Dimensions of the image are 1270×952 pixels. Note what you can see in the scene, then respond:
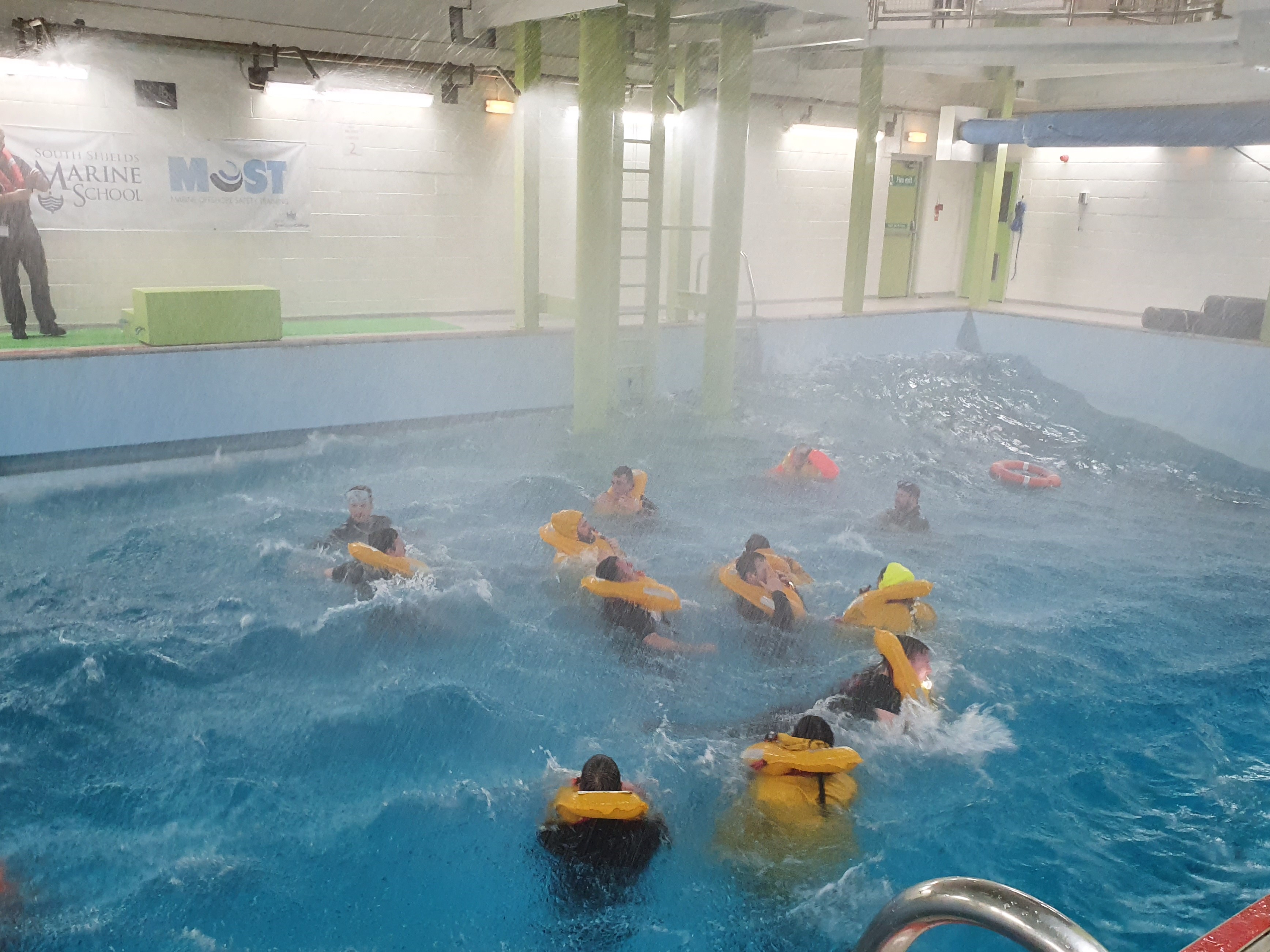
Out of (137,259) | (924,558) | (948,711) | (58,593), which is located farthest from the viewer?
(137,259)

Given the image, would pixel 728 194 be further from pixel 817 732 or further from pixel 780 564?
pixel 817 732

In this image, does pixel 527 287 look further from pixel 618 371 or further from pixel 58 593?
pixel 58 593

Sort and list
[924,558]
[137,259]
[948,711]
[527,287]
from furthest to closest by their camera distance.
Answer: [527,287]
[137,259]
[924,558]
[948,711]

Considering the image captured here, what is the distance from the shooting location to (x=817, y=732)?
4078 millimetres

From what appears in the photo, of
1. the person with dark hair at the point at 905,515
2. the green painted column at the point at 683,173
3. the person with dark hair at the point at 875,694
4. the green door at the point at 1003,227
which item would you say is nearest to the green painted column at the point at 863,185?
the green painted column at the point at 683,173

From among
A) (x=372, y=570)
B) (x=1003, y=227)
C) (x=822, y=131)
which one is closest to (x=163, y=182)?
(x=372, y=570)

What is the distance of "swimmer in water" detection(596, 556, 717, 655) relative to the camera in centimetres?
575

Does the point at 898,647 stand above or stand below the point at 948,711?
above

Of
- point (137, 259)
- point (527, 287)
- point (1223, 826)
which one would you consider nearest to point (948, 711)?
point (1223, 826)

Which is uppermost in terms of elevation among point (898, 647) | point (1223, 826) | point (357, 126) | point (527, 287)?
point (357, 126)

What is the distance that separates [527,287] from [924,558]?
5.59 meters

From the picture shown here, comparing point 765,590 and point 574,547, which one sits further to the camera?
point 574,547

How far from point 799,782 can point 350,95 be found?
31.4 ft

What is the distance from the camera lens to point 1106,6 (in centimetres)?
1231
